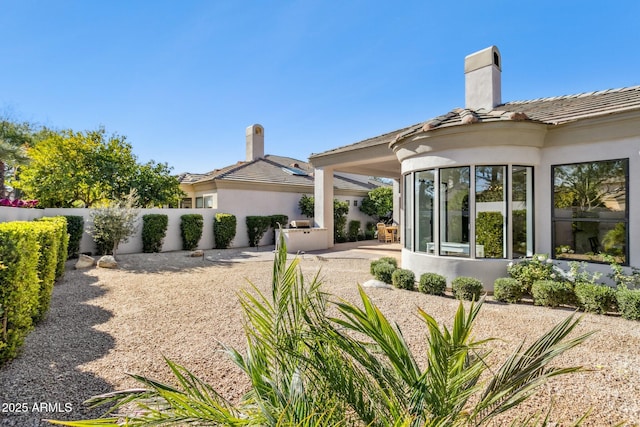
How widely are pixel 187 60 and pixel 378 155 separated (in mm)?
8066

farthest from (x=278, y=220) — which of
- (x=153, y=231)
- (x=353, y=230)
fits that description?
(x=153, y=231)

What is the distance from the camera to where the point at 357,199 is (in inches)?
876

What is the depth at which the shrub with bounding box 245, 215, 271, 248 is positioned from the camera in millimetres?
17469

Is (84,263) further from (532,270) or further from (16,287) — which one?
(532,270)

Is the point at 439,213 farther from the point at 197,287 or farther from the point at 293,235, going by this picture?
the point at 293,235

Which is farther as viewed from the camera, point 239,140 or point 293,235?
point 239,140

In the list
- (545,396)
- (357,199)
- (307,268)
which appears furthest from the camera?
(357,199)

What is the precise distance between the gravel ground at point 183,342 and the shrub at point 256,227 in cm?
827

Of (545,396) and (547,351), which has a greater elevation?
(547,351)

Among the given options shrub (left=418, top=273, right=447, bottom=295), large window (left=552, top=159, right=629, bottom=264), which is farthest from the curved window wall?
shrub (left=418, top=273, right=447, bottom=295)

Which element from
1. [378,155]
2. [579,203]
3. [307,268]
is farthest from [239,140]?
[579,203]

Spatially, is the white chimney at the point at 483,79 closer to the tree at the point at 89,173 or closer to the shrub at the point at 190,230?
the shrub at the point at 190,230

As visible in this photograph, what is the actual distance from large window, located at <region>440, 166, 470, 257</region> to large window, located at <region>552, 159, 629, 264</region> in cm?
206

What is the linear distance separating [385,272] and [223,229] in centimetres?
1048
